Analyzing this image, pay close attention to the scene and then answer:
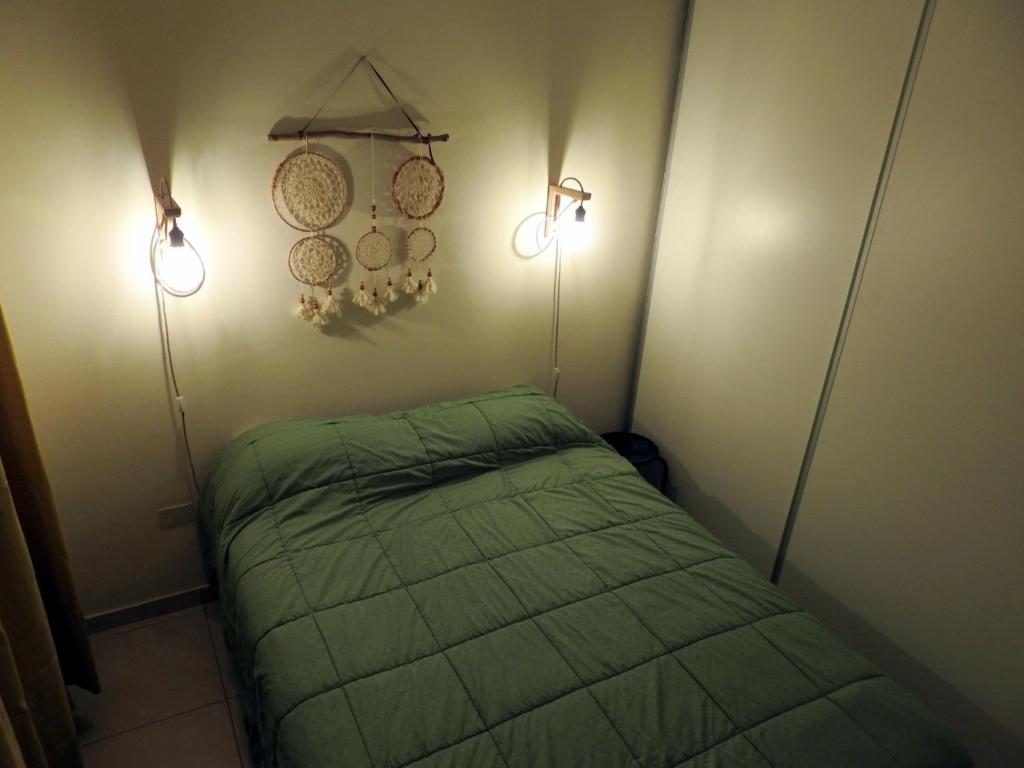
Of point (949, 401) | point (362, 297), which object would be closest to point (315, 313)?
point (362, 297)

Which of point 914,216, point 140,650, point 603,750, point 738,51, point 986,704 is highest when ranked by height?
point 738,51

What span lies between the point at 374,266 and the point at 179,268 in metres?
0.62

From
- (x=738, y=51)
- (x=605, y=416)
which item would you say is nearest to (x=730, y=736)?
(x=605, y=416)

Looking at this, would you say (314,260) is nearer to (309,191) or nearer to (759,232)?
(309,191)

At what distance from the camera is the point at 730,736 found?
4.49 feet

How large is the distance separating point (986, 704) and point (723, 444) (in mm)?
1112

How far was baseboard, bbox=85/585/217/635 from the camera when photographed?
2.25 meters

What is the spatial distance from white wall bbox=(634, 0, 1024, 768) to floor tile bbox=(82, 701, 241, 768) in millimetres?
1927

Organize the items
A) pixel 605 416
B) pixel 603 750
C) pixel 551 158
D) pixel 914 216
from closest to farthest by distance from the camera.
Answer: pixel 603 750 → pixel 914 216 → pixel 551 158 → pixel 605 416

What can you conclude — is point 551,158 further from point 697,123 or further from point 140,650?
point 140,650

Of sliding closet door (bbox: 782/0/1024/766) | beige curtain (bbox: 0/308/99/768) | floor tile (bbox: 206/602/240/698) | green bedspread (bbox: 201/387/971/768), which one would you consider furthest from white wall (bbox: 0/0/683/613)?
sliding closet door (bbox: 782/0/1024/766)

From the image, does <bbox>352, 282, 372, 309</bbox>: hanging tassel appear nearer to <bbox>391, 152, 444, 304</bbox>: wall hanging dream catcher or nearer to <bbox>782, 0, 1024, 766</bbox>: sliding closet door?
<bbox>391, 152, 444, 304</bbox>: wall hanging dream catcher

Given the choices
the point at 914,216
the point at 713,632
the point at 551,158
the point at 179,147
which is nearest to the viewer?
the point at 713,632

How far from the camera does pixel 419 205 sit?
2250mm
